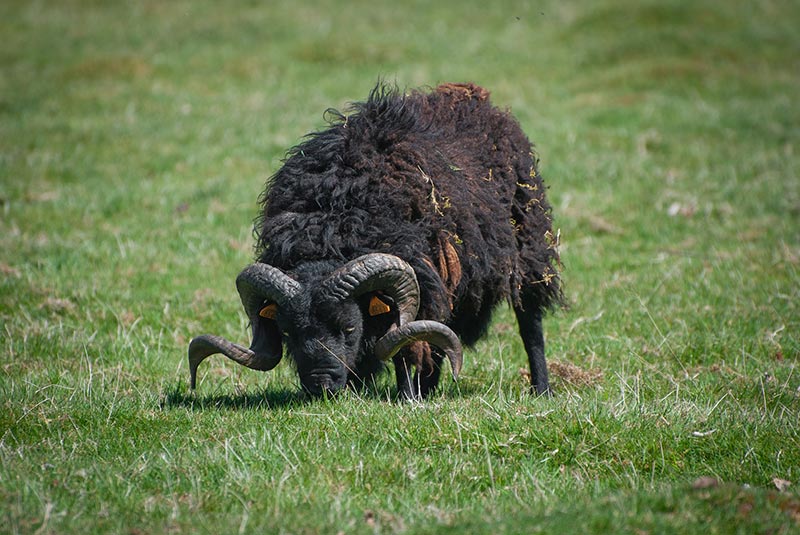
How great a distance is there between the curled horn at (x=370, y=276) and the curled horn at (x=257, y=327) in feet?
0.94

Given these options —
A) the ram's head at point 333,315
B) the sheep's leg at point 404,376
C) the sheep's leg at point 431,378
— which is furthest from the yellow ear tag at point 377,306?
the sheep's leg at point 431,378

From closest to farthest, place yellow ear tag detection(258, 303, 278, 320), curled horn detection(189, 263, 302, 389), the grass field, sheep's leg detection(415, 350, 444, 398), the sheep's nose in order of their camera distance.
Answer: the grass field → curled horn detection(189, 263, 302, 389) → the sheep's nose → yellow ear tag detection(258, 303, 278, 320) → sheep's leg detection(415, 350, 444, 398)

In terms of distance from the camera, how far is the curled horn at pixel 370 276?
20.4ft

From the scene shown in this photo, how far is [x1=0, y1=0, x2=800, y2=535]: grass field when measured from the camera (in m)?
5.13

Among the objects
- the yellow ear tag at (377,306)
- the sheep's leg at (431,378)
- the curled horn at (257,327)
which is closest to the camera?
the curled horn at (257,327)

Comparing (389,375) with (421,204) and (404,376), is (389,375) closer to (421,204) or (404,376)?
(404,376)

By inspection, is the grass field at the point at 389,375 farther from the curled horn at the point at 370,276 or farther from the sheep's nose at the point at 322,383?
the curled horn at the point at 370,276

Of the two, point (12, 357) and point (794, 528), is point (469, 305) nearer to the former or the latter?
point (794, 528)

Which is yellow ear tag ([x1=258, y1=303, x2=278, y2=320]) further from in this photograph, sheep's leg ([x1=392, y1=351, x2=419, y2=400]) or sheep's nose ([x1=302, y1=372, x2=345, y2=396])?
sheep's leg ([x1=392, y1=351, x2=419, y2=400])

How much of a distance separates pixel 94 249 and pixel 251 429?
5.95 m

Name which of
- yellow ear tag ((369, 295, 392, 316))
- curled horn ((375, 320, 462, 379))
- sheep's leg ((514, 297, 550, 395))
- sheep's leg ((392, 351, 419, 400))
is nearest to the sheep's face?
yellow ear tag ((369, 295, 392, 316))

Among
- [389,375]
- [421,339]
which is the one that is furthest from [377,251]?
[389,375]

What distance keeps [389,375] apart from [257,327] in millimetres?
1218

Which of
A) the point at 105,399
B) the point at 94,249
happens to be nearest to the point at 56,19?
the point at 94,249
